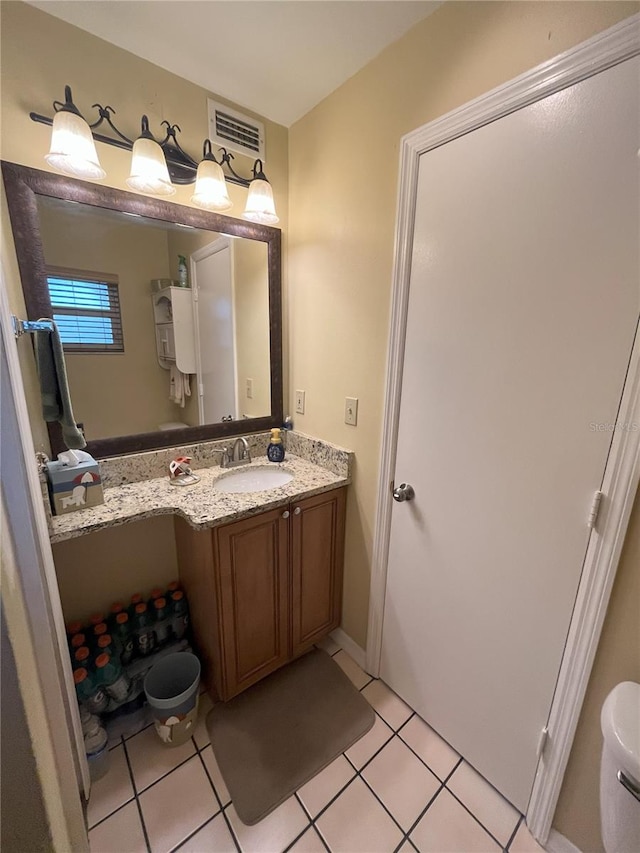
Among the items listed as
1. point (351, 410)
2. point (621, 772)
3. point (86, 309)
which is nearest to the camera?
point (621, 772)

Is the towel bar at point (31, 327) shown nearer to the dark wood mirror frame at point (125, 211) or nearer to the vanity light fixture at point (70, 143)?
the dark wood mirror frame at point (125, 211)

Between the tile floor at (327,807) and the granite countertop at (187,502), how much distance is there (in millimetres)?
892

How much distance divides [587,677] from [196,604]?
4.41 ft

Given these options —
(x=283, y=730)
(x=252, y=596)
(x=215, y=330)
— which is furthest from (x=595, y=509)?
(x=215, y=330)

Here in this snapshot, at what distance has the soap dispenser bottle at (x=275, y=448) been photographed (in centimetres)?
168

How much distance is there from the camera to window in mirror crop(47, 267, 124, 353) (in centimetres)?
117

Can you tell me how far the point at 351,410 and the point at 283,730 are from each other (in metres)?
1.30

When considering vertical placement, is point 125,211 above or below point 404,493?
above

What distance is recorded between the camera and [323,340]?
1552mm

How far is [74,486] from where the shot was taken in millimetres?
1145

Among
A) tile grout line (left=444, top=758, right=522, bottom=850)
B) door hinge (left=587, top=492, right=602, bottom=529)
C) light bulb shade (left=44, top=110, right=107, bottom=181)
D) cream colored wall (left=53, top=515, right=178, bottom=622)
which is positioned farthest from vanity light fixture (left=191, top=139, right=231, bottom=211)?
tile grout line (left=444, top=758, right=522, bottom=850)

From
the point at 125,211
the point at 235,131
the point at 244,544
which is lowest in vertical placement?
the point at 244,544

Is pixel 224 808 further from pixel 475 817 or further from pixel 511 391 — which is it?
pixel 511 391

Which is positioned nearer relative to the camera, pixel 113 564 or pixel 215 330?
pixel 113 564
